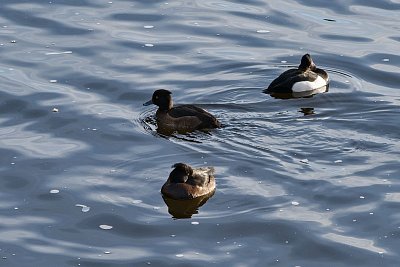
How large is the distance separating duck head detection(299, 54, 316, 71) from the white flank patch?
362mm

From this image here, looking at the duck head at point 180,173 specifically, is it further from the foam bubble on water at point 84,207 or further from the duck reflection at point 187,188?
the foam bubble on water at point 84,207

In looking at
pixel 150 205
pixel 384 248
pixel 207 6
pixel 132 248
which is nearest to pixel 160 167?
pixel 150 205

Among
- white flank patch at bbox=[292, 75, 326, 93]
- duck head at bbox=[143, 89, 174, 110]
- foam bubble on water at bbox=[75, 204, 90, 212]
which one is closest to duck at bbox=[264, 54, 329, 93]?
white flank patch at bbox=[292, 75, 326, 93]

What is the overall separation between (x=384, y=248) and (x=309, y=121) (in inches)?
180

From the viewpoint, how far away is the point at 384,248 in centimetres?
1395

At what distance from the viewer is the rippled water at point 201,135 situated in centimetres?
1417

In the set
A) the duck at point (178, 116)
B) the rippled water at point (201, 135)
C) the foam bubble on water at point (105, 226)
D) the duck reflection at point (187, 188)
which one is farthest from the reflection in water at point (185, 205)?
the duck at point (178, 116)

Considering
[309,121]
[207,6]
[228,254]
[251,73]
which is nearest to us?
[228,254]

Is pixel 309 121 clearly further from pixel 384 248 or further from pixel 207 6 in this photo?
pixel 207 6

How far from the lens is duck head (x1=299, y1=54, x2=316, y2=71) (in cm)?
2045

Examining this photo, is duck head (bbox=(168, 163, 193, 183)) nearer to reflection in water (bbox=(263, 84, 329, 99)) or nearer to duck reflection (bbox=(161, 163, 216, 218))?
duck reflection (bbox=(161, 163, 216, 218))

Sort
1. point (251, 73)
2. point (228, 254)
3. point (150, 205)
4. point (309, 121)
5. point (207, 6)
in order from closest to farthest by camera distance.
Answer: point (228, 254)
point (150, 205)
point (309, 121)
point (251, 73)
point (207, 6)

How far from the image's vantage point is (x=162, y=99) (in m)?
18.9

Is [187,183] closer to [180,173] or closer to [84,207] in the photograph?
[180,173]
